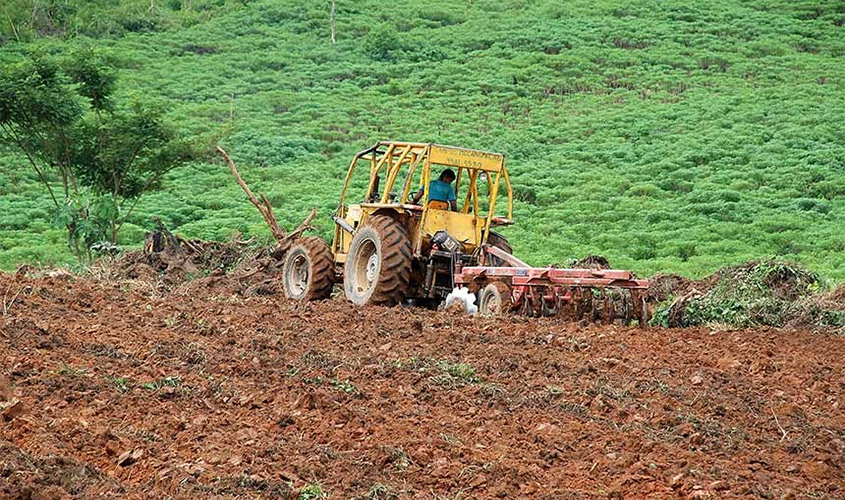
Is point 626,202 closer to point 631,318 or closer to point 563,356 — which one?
point 631,318

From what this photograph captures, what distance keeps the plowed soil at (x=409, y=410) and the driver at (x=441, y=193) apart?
2.84 meters

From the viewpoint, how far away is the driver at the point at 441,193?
1419 cm

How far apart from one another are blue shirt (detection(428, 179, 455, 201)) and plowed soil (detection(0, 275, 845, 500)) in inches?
114

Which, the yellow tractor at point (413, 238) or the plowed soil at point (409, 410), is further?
the yellow tractor at point (413, 238)

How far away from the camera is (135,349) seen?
9.23m

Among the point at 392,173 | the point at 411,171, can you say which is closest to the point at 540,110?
the point at 392,173

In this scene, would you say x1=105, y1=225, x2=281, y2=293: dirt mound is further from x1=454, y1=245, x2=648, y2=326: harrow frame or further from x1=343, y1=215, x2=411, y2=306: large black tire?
x1=454, y1=245, x2=648, y2=326: harrow frame

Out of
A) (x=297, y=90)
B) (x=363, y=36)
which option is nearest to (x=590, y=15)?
(x=363, y=36)

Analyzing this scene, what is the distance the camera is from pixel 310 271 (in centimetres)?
1538

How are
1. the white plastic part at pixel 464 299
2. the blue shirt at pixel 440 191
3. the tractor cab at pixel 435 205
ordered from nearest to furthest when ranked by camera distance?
the white plastic part at pixel 464 299, the tractor cab at pixel 435 205, the blue shirt at pixel 440 191

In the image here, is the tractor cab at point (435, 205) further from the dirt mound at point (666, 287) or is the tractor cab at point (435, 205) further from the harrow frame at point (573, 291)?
the dirt mound at point (666, 287)

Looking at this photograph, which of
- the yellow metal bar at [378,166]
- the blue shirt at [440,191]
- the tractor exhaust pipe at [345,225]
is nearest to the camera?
the blue shirt at [440,191]

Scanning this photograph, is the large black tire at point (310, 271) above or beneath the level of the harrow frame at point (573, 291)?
beneath

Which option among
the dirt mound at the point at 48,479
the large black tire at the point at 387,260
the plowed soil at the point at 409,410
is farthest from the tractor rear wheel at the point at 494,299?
the dirt mound at the point at 48,479
